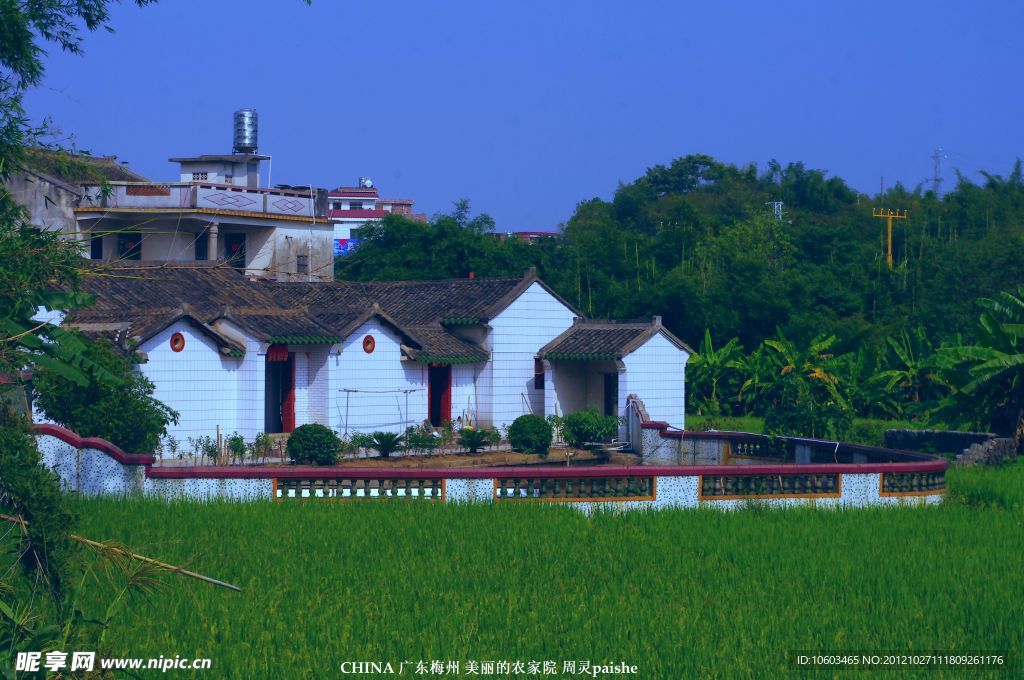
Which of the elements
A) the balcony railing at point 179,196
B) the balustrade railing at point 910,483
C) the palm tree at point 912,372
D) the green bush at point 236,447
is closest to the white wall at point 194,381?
the green bush at point 236,447

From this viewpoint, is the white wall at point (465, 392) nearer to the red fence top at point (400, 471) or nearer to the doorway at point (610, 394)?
the doorway at point (610, 394)

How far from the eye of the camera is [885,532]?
1412 cm

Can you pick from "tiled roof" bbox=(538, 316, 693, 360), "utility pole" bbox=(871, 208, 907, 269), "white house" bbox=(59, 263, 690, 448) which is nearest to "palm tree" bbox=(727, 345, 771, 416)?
"tiled roof" bbox=(538, 316, 693, 360)

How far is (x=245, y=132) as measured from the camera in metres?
47.3

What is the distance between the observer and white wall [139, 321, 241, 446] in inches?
971

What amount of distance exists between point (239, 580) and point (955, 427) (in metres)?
18.2

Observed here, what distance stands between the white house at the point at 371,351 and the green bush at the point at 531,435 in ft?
8.05

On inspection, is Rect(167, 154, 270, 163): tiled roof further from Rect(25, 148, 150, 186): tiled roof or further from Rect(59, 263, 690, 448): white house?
Rect(25, 148, 150, 186): tiled roof

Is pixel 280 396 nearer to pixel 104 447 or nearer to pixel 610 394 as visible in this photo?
pixel 610 394

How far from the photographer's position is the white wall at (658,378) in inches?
1200

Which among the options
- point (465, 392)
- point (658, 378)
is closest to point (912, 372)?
point (658, 378)

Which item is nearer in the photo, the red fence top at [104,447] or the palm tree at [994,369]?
the red fence top at [104,447]

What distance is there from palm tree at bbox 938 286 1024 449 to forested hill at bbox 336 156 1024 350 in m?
12.2

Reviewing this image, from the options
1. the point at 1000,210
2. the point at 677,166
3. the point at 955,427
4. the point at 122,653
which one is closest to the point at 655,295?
the point at 955,427
